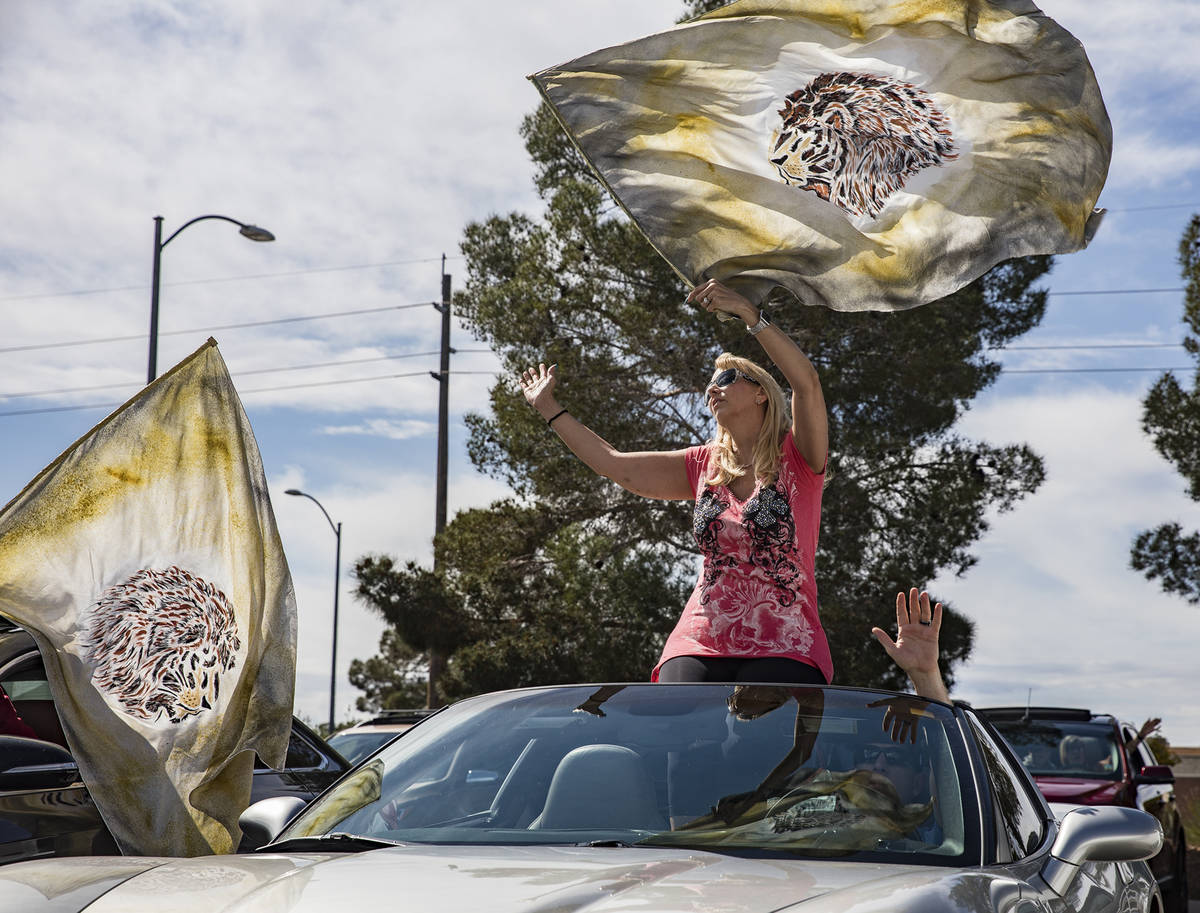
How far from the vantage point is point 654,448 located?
68.3 feet

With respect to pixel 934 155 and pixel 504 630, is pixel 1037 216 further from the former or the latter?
pixel 504 630

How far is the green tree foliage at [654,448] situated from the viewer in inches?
831

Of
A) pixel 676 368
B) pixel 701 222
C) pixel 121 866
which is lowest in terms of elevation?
pixel 121 866

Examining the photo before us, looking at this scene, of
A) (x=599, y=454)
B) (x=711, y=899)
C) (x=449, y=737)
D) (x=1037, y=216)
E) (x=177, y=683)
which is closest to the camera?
(x=711, y=899)

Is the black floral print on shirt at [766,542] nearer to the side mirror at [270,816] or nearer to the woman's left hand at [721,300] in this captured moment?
the woman's left hand at [721,300]

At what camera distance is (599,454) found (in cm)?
474

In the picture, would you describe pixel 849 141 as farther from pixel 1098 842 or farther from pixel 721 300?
pixel 1098 842

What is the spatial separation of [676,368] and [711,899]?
1967cm

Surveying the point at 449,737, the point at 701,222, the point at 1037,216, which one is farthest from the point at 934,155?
the point at 449,737

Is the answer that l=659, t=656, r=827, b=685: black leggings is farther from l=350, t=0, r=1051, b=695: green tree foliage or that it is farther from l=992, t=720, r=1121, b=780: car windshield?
l=350, t=0, r=1051, b=695: green tree foliage

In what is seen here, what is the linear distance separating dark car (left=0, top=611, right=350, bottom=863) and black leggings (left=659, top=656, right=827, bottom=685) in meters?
1.20

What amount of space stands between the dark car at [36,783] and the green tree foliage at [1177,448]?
1837 centimetres

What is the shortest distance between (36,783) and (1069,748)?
7.40 m

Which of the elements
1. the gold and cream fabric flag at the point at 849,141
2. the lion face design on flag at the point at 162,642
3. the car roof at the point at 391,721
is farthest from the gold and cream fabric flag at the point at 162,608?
the car roof at the point at 391,721
